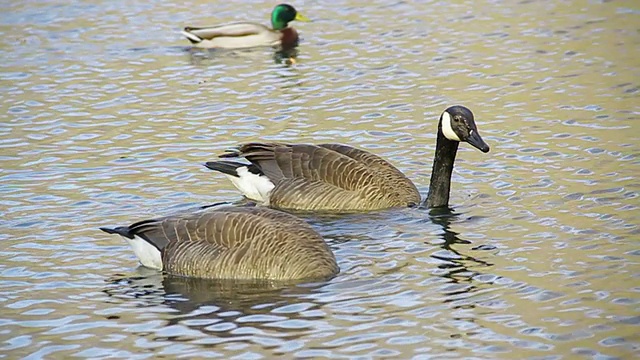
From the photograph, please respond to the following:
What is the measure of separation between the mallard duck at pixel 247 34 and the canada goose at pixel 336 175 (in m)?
8.85

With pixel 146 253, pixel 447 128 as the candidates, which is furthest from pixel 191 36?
pixel 146 253

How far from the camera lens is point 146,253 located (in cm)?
1166

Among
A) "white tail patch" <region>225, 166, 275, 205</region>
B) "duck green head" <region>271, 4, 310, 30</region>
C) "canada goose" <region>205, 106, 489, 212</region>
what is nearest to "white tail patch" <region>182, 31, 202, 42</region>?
"duck green head" <region>271, 4, 310, 30</region>

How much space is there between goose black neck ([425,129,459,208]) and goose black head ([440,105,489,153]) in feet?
0.47

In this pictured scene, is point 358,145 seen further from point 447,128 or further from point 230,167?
point 447,128

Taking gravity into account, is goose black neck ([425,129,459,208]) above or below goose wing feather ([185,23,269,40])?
below

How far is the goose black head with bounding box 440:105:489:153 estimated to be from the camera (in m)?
13.7

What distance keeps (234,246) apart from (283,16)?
12.9 meters

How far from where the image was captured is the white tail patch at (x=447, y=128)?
13.8 m

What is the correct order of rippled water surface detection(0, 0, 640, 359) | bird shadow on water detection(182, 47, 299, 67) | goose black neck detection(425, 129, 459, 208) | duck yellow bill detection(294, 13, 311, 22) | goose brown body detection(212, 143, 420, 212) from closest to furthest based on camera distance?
rippled water surface detection(0, 0, 640, 359) < goose black neck detection(425, 129, 459, 208) < goose brown body detection(212, 143, 420, 212) < bird shadow on water detection(182, 47, 299, 67) < duck yellow bill detection(294, 13, 311, 22)

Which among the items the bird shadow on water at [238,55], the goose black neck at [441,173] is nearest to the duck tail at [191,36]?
the bird shadow on water at [238,55]

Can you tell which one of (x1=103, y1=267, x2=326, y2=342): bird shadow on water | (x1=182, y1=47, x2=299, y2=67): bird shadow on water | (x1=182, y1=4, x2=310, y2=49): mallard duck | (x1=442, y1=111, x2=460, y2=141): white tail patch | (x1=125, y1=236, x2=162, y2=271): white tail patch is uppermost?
(x1=182, y1=4, x2=310, y2=49): mallard duck

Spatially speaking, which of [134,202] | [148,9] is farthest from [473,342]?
[148,9]

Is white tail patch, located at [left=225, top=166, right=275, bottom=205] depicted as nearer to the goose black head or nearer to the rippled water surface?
the rippled water surface
